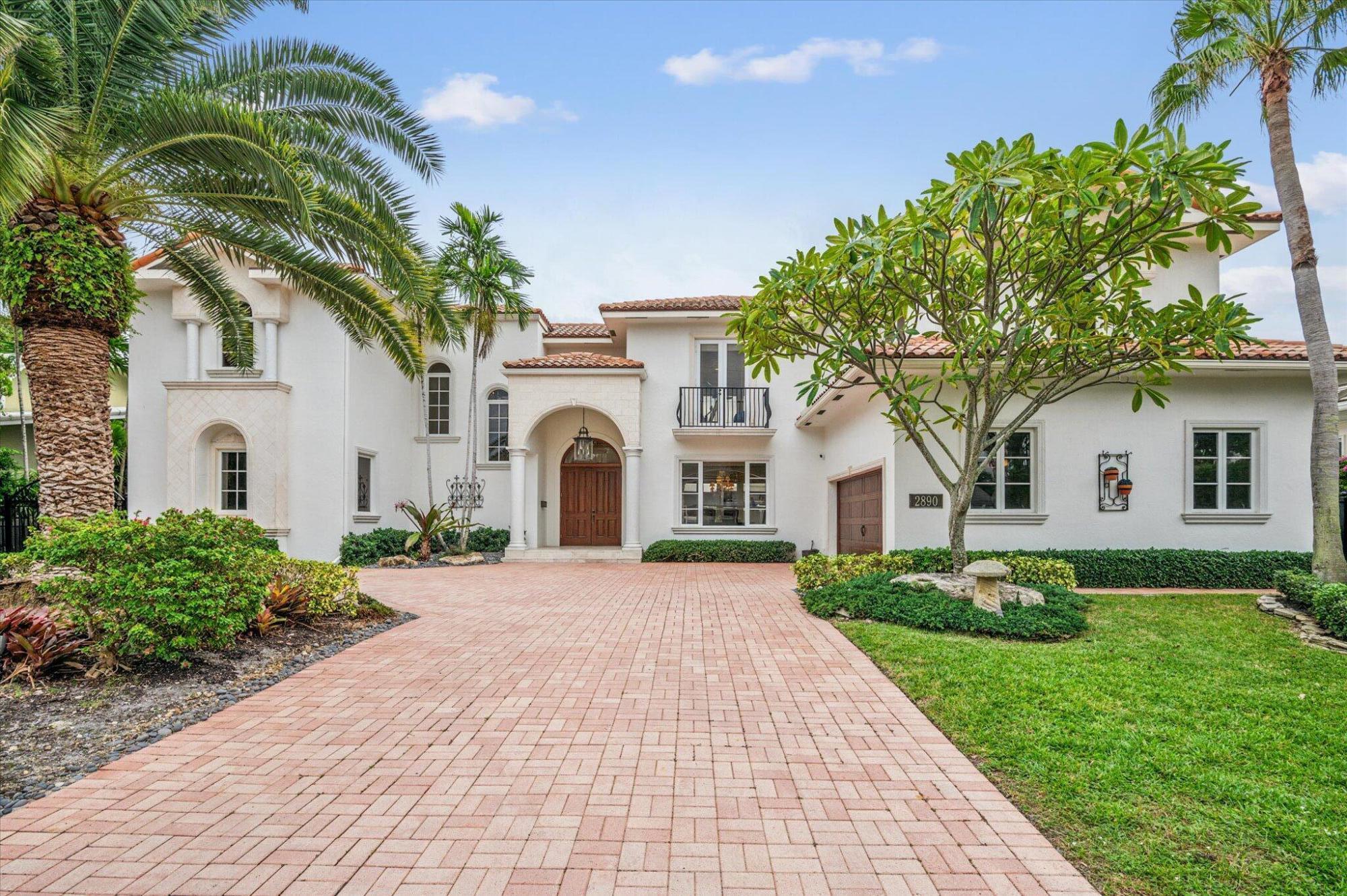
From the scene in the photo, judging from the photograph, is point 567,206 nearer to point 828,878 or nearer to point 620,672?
point 620,672

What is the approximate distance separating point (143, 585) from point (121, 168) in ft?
16.0

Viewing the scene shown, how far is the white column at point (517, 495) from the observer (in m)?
17.9

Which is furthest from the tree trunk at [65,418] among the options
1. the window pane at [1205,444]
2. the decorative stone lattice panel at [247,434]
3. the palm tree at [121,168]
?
the window pane at [1205,444]

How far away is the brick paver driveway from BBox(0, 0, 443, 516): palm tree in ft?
13.7

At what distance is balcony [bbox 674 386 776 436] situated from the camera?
18.4m

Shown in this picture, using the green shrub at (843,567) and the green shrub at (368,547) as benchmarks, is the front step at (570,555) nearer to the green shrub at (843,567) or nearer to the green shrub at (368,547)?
the green shrub at (368,547)

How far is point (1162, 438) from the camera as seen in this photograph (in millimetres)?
12336

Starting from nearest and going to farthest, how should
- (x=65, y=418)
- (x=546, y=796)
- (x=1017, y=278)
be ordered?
(x=546, y=796), (x=65, y=418), (x=1017, y=278)

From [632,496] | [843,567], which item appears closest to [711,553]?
[632,496]

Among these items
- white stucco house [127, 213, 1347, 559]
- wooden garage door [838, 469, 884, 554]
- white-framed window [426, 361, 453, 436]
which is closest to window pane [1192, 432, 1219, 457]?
white stucco house [127, 213, 1347, 559]

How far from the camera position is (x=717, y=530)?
18.6 m

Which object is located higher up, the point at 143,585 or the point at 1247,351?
the point at 1247,351

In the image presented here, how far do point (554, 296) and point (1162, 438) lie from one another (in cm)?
3004

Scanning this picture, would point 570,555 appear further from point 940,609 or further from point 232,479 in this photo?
point 940,609
